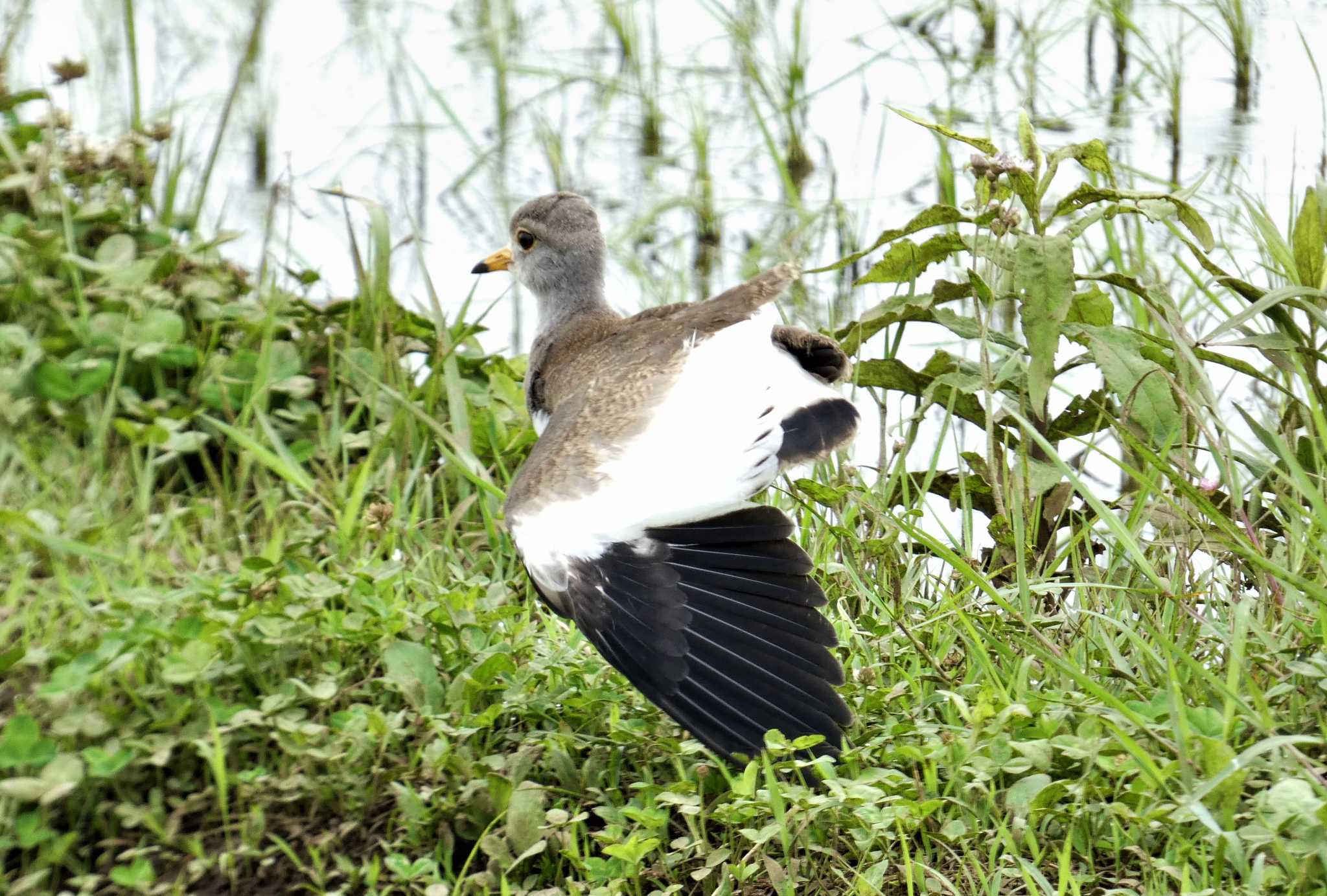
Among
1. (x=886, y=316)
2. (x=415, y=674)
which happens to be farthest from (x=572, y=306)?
(x=415, y=674)

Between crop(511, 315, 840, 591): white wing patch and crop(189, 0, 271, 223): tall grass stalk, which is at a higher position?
crop(189, 0, 271, 223): tall grass stalk

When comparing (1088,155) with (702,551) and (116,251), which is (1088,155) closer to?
(702,551)

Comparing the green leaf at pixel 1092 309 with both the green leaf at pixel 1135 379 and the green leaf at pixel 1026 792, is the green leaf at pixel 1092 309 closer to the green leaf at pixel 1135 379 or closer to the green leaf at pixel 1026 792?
the green leaf at pixel 1135 379

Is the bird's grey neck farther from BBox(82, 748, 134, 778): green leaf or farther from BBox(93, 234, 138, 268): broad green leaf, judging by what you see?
BBox(82, 748, 134, 778): green leaf

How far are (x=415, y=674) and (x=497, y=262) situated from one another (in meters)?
1.77

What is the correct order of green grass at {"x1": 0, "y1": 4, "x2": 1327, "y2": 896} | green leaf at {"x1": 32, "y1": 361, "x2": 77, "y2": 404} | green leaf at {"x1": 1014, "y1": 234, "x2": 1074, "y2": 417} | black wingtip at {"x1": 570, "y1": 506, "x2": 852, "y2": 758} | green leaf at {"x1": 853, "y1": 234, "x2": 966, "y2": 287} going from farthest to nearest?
green leaf at {"x1": 32, "y1": 361, "x2": 77, "y2": 404}, green leaf at {"x1": 853, "y1": 234, "x2": 966, "y2": 287}, green leaf at {"x1": 1014, "y1": 234, "x2": 1074, "y2": 417}, black wingtip at {"x1": 570, "y1": 506, "x2": 852, "y2": 758}, green grass at {"x1": 0, "y1": 4, "x2": 1327, "y2": 896}

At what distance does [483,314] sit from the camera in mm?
4316

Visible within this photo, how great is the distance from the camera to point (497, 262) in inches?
167

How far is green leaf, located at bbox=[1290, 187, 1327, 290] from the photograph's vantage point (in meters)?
3.09

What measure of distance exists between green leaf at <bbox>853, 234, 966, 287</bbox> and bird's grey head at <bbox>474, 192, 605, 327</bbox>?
0.86 m

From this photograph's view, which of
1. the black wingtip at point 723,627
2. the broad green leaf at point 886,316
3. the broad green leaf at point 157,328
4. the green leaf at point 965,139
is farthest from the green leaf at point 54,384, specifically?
the green leaf at point 965,139

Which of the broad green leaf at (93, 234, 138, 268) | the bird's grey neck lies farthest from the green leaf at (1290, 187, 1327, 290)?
the broad green leaf at (93, 234, 138, 268)

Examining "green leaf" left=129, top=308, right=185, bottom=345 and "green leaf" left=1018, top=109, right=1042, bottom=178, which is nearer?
"green leaf" left=1018, top=109, right=1042, bottom=178

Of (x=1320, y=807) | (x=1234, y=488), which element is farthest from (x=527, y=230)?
(x=1320, y=807)
